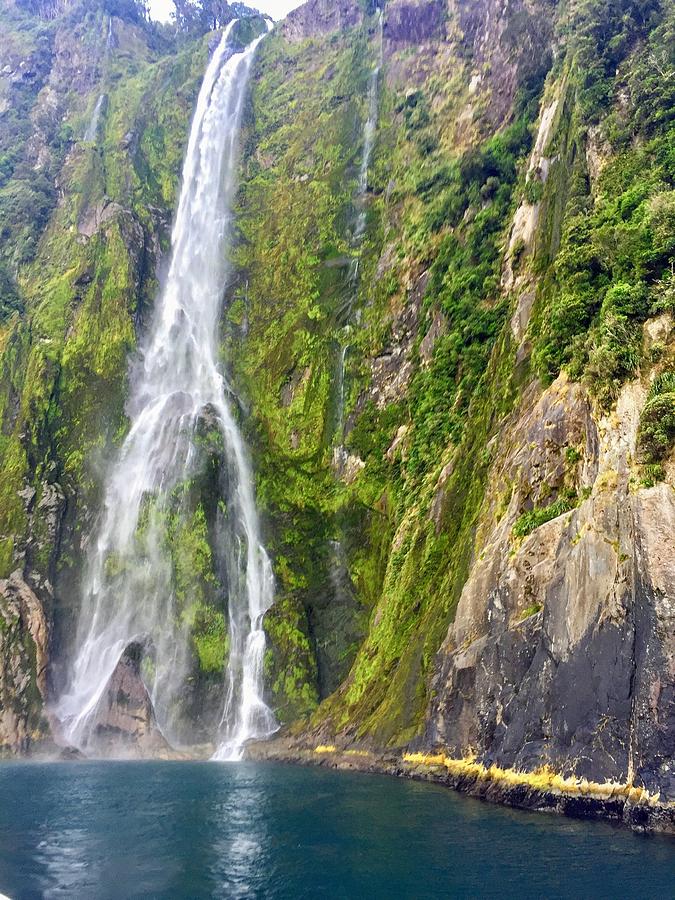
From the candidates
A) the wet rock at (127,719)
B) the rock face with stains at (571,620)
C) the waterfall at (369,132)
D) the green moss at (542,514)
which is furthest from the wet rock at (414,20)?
the wet rock at (127,719)

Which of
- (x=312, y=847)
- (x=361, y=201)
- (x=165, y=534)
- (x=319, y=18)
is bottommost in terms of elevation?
(x=312, y=847)

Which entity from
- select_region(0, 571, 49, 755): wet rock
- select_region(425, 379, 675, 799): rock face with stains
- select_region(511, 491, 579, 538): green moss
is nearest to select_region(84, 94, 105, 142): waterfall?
select_region(0, 571, 49, 755): wet rock

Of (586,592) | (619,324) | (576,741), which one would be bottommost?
(576,741)

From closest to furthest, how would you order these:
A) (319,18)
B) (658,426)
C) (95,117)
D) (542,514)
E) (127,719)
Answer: (658,426), (542,514), (127,719), (319,18), (95,117)

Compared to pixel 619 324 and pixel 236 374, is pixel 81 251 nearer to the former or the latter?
pixel 236 374

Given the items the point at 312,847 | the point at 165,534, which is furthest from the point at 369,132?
the point at 312,847

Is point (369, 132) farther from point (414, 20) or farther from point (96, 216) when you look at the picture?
point (96, 216)

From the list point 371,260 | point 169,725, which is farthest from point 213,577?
point 371,260
